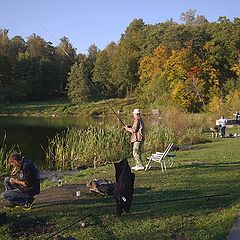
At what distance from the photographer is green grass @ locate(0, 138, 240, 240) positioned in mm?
6609

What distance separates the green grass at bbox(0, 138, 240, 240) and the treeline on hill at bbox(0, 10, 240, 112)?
30.4m

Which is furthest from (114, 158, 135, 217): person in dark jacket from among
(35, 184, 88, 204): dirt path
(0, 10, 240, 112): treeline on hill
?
(0, 10, 240, 112): treeline on hill

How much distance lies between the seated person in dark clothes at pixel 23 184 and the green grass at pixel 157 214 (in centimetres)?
23

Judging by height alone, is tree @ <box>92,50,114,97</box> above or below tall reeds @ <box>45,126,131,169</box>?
above

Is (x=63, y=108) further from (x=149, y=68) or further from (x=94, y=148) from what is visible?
(x=94, y=148)

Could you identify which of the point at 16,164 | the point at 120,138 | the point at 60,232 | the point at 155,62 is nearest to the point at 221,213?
the point at 60,232

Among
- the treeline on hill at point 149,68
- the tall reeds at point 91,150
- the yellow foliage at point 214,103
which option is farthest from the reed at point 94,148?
the yellow foliage at point 214,103

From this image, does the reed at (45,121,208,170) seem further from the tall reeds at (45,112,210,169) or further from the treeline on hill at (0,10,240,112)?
the treeline on hill at (0,10,240,112)

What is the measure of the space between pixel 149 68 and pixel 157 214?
192 ft

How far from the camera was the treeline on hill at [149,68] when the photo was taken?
52869mm

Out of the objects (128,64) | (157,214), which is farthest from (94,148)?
(128,64)

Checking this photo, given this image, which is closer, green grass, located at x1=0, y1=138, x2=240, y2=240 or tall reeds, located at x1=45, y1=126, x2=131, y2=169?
green grass, located at x1=0, y1=138, x2=240, y2=240

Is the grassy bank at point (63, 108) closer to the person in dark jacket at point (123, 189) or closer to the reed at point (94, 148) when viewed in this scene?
the reed at point (94, 148)

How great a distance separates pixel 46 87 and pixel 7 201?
73.4m
